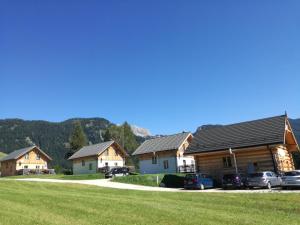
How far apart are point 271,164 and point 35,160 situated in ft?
221

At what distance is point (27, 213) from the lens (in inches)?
592

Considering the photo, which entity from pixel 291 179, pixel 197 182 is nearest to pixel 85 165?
pixel 197 182

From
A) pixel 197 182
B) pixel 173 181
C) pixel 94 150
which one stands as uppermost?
pixel 94 150

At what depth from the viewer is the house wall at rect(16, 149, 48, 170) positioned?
84250mm

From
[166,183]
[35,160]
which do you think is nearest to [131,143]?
[35,160]

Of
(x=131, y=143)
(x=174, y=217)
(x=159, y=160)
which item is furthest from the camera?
(x=131, y=143)

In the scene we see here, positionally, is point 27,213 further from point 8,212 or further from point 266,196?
point 266,196

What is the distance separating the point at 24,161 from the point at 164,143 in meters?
41.5

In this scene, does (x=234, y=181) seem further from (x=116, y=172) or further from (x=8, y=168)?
(x=8, y=168)

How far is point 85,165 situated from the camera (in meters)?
74.3

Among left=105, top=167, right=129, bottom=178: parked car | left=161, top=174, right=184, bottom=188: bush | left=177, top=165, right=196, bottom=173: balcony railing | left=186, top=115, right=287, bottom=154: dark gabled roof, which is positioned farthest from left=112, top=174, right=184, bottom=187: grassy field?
left=177, top=165, right=196, bottom=173: balcony railing

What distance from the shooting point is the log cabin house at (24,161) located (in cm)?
8388

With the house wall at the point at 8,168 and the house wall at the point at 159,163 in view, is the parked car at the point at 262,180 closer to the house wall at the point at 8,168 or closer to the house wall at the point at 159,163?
the house wall at the point at 159,163

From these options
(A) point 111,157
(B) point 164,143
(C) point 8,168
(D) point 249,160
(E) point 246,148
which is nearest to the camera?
(E) point 246,148
